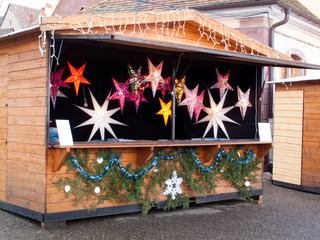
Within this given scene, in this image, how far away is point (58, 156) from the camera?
518 cm

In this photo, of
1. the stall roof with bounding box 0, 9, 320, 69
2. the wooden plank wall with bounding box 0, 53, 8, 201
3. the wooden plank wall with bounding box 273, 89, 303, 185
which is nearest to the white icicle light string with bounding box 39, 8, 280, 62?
the stall roof with bounding box 0, 9, 320, 69

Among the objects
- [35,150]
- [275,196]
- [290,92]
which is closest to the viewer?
[35,150]

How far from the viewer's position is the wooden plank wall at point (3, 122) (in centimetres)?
603

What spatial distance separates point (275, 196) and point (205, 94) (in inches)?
103

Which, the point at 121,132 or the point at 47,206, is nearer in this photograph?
the point at 47,206

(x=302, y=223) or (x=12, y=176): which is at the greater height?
(x=12, y=176)

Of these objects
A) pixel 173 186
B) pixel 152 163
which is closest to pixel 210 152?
pixel 173 186

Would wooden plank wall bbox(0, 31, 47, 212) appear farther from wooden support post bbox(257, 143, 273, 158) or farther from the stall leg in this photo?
wooden support post bbox(257, 143, 273, 158)

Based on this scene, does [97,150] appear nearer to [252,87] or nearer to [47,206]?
[47,206]

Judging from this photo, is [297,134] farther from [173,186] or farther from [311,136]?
[173,186]

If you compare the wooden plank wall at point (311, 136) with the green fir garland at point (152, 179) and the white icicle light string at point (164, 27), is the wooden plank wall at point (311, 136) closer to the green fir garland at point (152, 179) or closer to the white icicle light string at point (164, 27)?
the green fir garland at point (152, 179)

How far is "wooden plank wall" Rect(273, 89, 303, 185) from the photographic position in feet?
28.7

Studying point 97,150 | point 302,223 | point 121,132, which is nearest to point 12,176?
point 97,150

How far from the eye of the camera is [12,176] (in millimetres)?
5824
